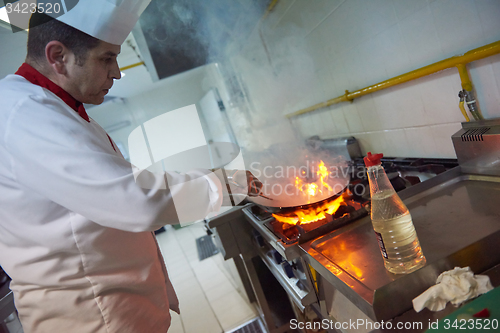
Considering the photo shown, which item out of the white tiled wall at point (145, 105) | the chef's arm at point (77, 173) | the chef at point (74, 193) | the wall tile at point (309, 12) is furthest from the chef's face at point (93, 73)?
the white tiled wall at point (145, 105)

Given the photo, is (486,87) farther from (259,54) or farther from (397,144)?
(259,54)

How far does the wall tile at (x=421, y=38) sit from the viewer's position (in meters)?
1.29

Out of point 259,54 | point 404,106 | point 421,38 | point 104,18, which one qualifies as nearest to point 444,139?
point 404,106

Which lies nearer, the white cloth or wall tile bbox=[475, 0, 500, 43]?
the white cloth

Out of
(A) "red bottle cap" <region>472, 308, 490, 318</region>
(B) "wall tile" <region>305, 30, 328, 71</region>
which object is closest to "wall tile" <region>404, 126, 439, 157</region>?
(B) "wall tile" <region>305, 30, 328, 71</region>

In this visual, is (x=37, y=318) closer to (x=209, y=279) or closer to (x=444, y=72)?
(x=444, y=72)

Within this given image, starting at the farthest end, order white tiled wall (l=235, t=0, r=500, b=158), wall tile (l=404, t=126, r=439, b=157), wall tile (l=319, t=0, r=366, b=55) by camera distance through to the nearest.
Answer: wall tile (l=319, t=0, r=366, b=55) < wall tile (l=404, t=126, r=439, b=157) < white tiled wall (l=235, t=0, r=500, b=158)

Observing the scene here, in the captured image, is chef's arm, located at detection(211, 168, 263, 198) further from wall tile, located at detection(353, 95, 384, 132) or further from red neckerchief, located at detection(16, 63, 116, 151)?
wall tile, located at detection(353, 95, 384, 132)

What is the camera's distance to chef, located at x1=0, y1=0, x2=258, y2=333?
0.82 m

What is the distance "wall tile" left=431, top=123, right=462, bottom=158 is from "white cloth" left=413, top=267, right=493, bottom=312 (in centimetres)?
85

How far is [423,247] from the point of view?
2.80 ft

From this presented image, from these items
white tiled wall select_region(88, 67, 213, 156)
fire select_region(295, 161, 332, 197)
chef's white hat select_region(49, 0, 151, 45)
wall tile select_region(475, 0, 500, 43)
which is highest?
white tiled wall select_region(88, 67, 213, 156)

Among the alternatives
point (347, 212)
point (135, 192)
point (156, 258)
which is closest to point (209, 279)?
point (156, 258)

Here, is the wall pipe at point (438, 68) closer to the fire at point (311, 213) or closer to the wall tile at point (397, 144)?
the wall tile at point (397, 144)
